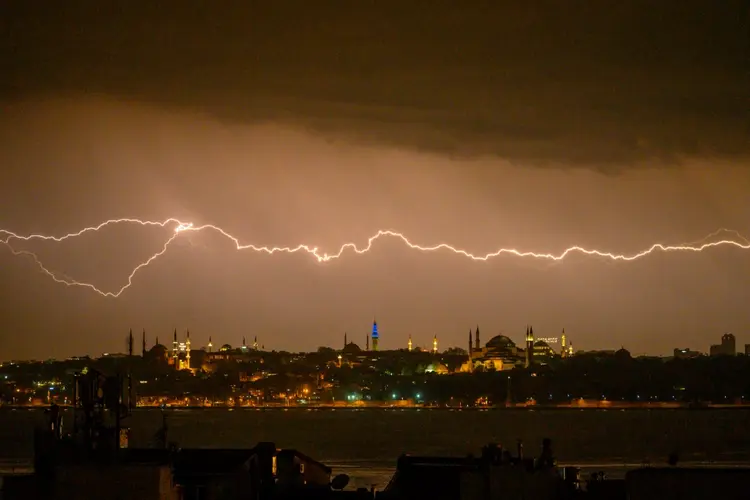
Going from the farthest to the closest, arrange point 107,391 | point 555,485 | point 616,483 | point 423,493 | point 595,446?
point 595,446 → point 423,493 → point 616,483 → point 555,485 → point 107,391

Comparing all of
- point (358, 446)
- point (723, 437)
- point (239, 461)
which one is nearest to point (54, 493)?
point (239, 461)

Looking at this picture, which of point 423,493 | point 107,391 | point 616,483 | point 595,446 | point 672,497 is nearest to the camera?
point 672,497

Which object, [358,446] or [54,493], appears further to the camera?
[358,446]

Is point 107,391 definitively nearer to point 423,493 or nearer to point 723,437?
point 423,493

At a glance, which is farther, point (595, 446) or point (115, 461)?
point (595, 446)

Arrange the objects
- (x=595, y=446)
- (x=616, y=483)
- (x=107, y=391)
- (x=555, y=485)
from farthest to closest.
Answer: (x=595, y=446) < (x=616, y=483) < (x=555, y=485) < (x=107, y=391)

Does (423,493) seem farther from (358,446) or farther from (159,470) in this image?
(358,446)

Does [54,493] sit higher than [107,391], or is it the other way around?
[107,391]

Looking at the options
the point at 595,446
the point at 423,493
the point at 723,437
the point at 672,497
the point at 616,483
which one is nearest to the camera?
the point at 672,497

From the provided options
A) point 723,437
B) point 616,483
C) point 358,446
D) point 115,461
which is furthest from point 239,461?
point 723,437
